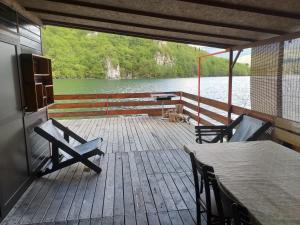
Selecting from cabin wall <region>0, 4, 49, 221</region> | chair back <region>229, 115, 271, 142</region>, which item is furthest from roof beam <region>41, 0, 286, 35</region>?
chair back <region>229, 115, 271, 142</region>

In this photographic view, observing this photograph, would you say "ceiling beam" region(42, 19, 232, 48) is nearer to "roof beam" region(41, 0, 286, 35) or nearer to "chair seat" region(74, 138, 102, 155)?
"roof beam" region(41, 0, 286, 35)

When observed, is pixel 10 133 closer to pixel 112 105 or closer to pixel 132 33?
pixel 132 33

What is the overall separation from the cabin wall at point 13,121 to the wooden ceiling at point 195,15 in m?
0.49

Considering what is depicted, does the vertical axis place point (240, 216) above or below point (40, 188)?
above

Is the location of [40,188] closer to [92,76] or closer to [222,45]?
[222,45]

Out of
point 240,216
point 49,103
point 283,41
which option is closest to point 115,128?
point 49,103

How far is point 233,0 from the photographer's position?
240cm

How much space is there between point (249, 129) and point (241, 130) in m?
0.19

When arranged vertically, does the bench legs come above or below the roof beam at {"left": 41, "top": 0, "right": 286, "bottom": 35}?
below

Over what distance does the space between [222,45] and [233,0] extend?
2.23 meters

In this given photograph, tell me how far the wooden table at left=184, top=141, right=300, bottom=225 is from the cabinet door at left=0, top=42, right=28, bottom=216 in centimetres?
→ 185

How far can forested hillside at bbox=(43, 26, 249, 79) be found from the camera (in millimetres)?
17406

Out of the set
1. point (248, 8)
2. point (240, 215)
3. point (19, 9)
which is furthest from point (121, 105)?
point (240, 215)

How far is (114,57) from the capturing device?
19047 millimetres
